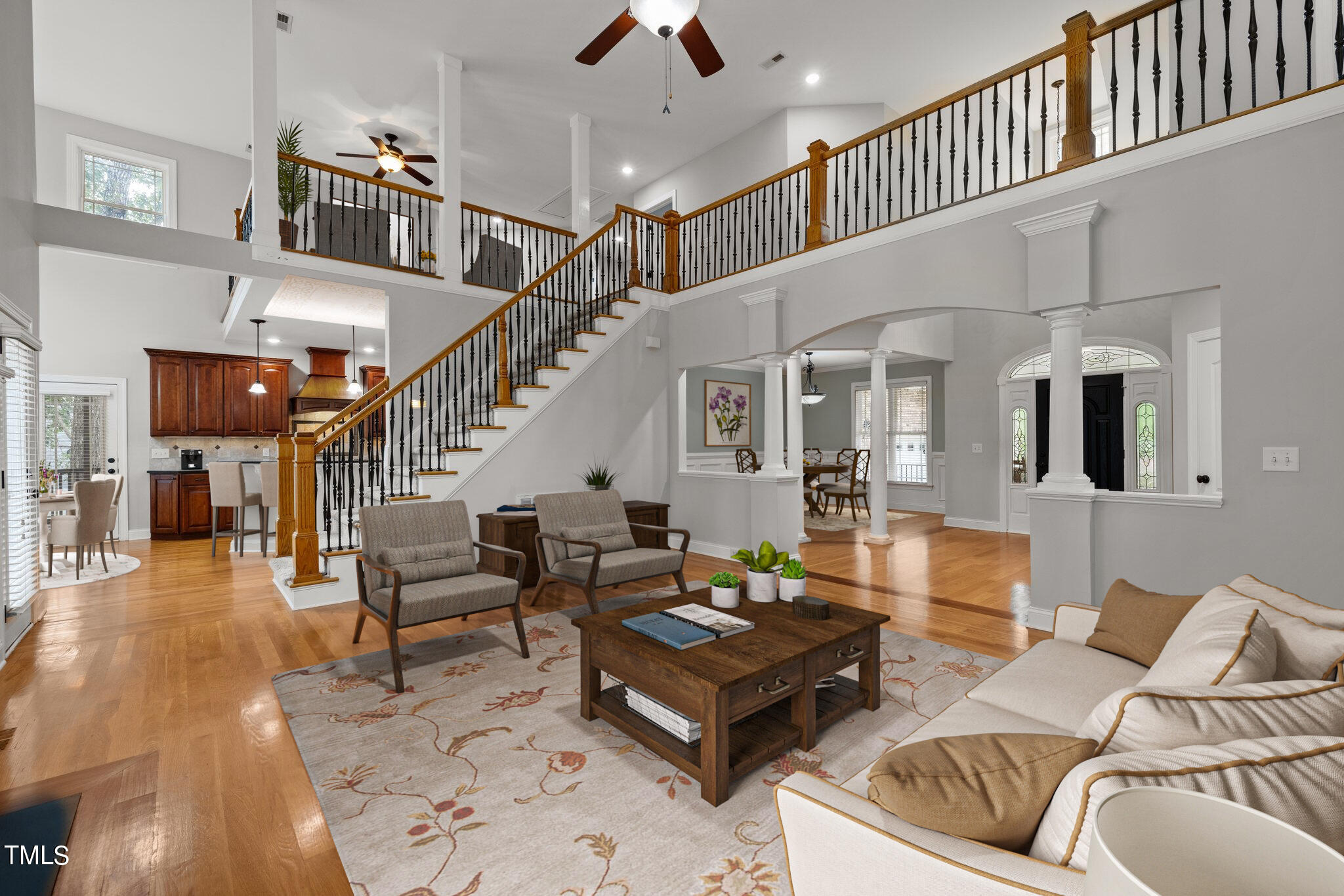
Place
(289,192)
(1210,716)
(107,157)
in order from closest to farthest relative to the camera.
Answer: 1. (1210,716)
2. (289,192)
3. (107,157)

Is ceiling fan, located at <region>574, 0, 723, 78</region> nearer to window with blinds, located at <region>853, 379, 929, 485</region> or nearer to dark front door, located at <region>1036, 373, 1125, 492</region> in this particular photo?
dark front door, located at <region>1036, 373, 1125, 492</region>

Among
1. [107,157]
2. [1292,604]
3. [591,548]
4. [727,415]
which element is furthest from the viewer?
[727,415]

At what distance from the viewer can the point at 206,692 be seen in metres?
3.04

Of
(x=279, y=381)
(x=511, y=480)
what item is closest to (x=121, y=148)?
(x=279, y=381)

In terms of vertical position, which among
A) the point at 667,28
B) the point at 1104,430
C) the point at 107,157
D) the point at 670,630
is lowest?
the point at 670,630

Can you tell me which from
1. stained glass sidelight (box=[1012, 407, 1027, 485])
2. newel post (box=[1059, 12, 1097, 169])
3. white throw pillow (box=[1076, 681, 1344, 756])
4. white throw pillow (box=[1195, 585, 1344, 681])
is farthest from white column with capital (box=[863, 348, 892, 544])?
white throw pillow (box=[1076, 681, 1344, 756])

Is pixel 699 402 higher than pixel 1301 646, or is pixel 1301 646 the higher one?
pixel 699 402

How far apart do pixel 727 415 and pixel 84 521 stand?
8.39 meters

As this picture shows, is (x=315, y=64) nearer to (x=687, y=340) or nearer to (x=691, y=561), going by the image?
(x=687, y=340)

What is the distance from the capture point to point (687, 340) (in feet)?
22.0

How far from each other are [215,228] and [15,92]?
5.31 metres

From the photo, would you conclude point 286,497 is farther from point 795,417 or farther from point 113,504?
point 795,417

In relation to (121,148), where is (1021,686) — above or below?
below

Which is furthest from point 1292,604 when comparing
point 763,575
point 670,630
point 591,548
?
point 591,548
